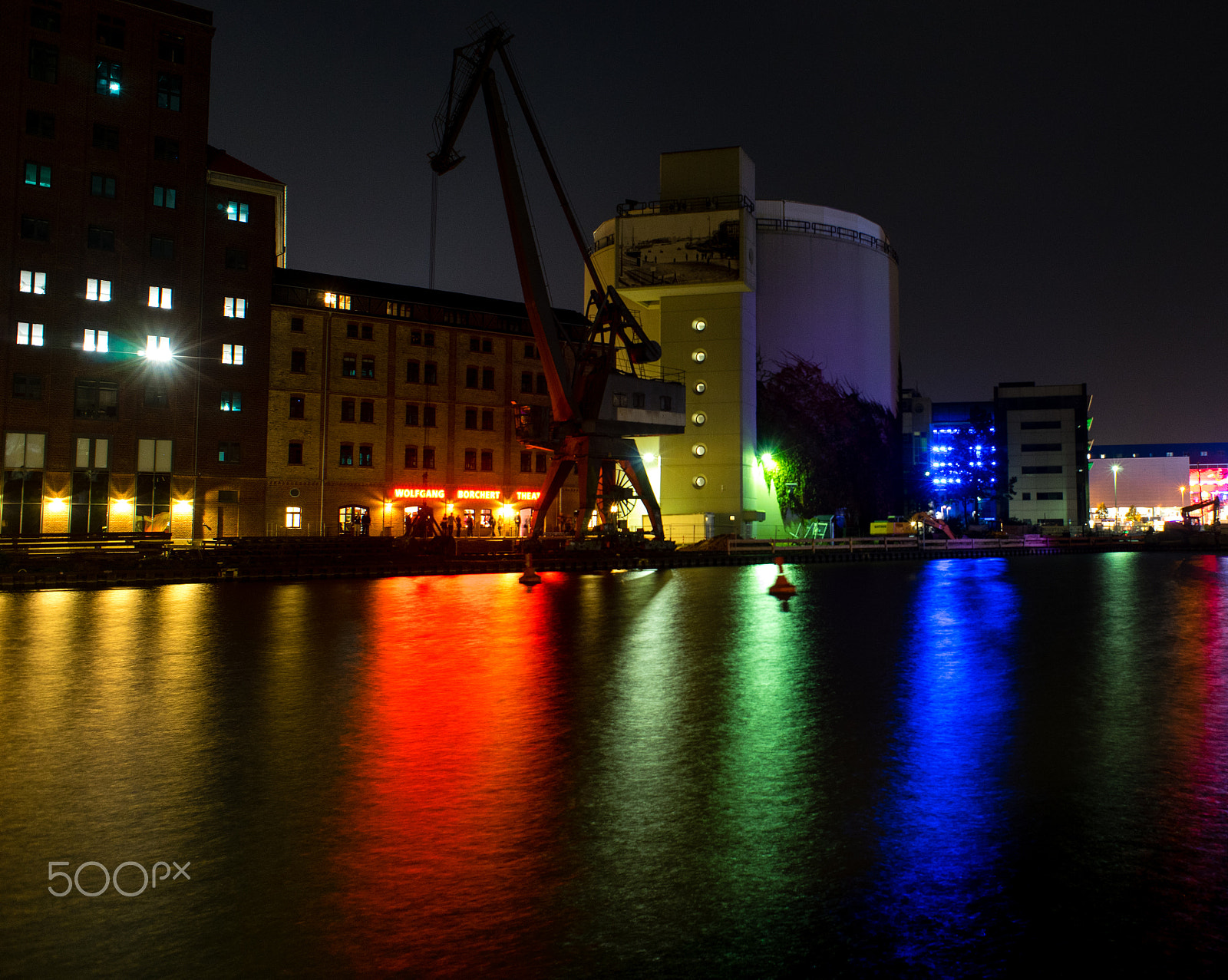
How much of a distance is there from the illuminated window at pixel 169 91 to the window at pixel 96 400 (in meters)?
16.3

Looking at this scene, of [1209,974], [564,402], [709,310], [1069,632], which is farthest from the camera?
[709,310]

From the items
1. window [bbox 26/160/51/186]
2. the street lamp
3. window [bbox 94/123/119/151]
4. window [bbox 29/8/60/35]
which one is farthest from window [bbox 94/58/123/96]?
the street lamp

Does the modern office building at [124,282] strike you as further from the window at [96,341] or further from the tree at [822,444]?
the tree at [822,444]

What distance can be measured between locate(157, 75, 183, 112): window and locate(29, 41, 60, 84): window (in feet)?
16.2

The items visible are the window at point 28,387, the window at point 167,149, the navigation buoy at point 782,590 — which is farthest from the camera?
the window at point 167,149

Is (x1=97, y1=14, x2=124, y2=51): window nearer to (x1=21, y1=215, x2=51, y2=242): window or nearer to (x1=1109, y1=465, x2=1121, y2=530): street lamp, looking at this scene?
(x1=21, y1=215, x2=51, y2=242): window

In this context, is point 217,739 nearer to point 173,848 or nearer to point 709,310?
point 173,848

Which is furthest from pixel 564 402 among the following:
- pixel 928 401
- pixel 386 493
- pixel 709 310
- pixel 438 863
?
pixel 928 401

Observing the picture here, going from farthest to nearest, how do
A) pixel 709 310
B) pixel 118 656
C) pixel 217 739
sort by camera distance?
pixel 709 310 → pixel 118 656 → pixel 217 739

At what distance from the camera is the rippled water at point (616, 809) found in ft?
13.3

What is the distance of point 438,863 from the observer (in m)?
4.93

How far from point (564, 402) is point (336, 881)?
4315 cm

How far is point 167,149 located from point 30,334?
12.9 m

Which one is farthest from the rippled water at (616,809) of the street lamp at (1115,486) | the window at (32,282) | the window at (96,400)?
the street lamp at (1115,486)
